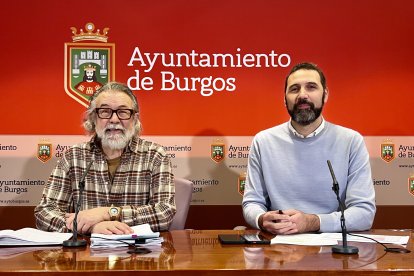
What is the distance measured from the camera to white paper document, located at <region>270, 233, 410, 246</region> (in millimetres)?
2230

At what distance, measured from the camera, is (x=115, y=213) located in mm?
2756

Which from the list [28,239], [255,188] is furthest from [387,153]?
[28,239]

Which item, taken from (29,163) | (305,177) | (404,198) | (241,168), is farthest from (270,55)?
(29,163)

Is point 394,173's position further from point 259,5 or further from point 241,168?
point 259,5

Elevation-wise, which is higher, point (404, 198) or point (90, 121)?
point (90, 121)

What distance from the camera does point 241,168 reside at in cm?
411

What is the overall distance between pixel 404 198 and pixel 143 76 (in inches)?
95.7

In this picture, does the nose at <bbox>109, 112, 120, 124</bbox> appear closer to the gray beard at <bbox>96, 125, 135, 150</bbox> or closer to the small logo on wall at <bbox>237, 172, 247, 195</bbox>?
the gray beard at <bbox>96, 125, 135, 150</bbox>

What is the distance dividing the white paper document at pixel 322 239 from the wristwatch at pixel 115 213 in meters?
0.92

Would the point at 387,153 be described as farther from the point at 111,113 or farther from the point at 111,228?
the point at 111,228

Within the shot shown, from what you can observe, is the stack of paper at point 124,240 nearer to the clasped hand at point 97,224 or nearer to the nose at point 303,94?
the clasped hand at point 97,224

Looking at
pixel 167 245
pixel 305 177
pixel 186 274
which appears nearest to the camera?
pixel 186 274

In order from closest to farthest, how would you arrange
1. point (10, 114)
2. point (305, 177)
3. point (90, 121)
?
1. point (305, 177)
2. point (90, 121)
3. point (10, 114)

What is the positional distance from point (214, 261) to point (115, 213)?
1061 millimetres
